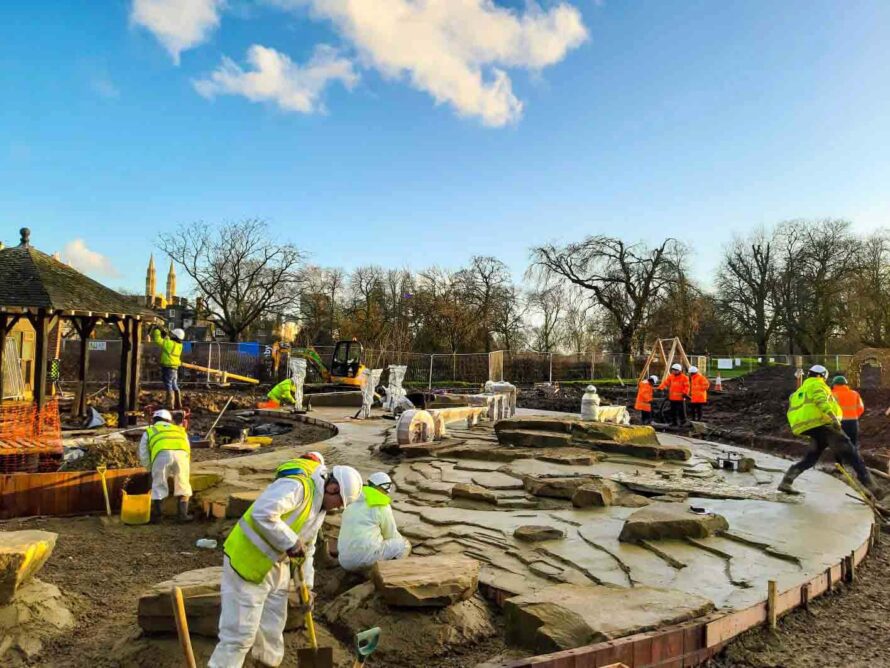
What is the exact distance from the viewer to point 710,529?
5.62m

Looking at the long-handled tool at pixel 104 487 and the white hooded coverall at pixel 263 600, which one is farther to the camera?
the long-handled tool at pixel 104 487

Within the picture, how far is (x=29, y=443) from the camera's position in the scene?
920cm

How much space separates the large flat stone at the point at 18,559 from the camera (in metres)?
4.24

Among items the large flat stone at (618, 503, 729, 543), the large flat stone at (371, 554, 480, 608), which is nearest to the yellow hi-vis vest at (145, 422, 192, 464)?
the large flat stone at (371, 554, 480, 608)

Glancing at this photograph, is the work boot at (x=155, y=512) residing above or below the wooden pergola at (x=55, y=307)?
below

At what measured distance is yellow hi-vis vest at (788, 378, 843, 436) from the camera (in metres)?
7.52

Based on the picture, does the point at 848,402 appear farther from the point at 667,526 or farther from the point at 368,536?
the point at 368,536

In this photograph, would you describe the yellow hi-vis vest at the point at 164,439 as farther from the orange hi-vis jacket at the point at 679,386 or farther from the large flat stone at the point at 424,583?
the orange hi-vis jacket at the point at 679,386

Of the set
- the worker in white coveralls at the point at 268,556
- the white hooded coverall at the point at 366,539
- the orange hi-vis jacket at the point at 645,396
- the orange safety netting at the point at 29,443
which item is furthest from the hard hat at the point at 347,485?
the orange hi-vis jacket at the point at 645,396

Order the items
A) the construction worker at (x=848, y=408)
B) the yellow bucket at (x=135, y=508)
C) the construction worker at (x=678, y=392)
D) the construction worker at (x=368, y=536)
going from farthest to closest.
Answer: the construction worker at (x=678, y=392)
the construction worker at (x=848, y=408)
the yellow bucket at (x=135, y=508)
the construction worker at (x=368, y=536)

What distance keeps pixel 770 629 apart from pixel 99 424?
12.8 metres

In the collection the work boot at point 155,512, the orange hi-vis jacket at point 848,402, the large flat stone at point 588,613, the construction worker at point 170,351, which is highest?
the construction worker at point 170,351

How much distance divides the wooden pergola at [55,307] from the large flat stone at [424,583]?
33.0 feet

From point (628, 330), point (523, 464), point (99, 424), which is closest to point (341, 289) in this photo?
point (628, 330)
